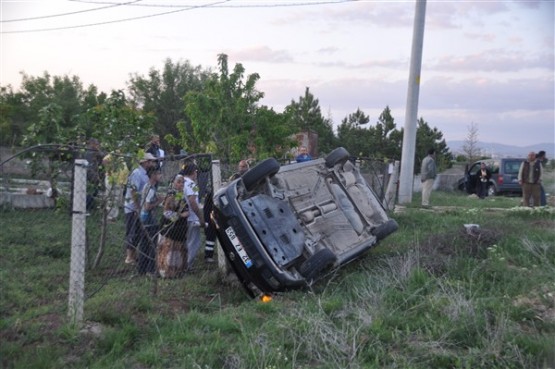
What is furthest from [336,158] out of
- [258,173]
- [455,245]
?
[455,245]

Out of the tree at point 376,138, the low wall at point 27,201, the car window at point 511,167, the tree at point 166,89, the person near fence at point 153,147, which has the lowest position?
the low wall at point 27,201

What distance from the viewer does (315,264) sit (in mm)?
6941

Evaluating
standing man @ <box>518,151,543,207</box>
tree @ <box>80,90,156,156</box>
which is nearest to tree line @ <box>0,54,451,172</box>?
tree @ <box>80,90,156,156</box>

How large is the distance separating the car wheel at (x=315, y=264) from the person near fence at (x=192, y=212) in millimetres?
1882

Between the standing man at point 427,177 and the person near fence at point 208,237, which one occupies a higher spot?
the standing man at point 427,177

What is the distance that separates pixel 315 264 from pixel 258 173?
136 cm

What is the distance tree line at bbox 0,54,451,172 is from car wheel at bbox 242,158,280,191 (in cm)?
152

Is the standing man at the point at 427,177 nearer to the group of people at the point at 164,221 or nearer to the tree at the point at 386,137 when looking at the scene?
the group of people at the point at 164,221

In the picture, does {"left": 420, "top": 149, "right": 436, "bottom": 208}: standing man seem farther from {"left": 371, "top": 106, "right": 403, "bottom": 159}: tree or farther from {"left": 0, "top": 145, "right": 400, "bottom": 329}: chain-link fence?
{"left": 371, "top": 106, "right": 403, "bottom": 159}: tree

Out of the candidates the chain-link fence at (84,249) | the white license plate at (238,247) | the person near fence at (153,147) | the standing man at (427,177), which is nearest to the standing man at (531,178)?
the standing man at (427,177)

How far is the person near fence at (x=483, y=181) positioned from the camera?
21.9 metres

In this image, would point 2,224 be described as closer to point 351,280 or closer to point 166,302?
point 166,302

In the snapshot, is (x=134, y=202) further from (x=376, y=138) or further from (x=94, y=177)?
(x=376, y=138)

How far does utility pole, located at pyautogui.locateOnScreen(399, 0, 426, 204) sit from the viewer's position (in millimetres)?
16047
